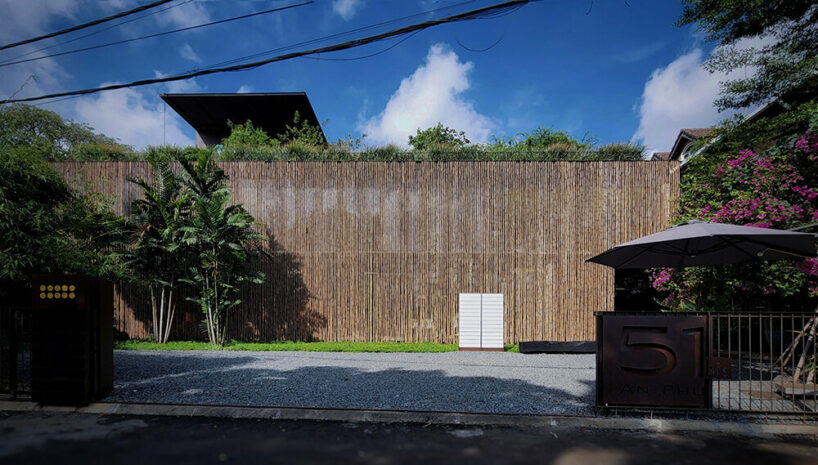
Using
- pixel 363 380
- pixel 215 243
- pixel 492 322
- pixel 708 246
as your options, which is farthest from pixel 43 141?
pixel 708 246

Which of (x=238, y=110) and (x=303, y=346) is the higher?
(x=238, y=110)

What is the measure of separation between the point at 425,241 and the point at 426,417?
19.1 ft

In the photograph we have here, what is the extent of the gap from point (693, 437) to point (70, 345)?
7.14 metres

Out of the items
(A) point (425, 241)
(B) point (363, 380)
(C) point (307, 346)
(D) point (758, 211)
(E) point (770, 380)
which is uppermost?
(D) point (758, 211)

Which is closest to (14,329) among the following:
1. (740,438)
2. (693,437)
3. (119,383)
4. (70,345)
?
(70,345)

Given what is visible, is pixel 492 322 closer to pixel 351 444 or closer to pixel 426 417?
pixel 426 417

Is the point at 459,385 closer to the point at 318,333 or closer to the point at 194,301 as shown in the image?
the point at 318,333

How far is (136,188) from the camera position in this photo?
10.4 metres

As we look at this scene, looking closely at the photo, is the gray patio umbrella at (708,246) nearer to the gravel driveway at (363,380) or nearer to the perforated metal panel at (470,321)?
the gravel driveway at (363,380)

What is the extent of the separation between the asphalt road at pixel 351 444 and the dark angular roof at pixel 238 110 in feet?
42.9

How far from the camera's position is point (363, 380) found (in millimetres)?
6262

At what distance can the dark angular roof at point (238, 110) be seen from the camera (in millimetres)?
15281

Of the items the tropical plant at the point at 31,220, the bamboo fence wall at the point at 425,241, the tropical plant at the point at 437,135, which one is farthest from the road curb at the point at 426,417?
the tropical plant at the point at 437,135

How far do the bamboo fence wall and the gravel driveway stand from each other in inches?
59.3
